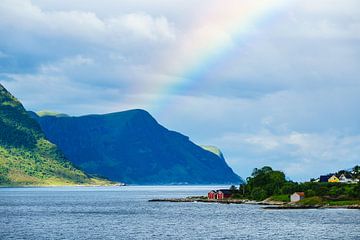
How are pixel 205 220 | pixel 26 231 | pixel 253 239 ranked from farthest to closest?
pixel 205 220
pixel 26 231
pixel 253 239

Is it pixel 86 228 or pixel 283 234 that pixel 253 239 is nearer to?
pixel 283 234

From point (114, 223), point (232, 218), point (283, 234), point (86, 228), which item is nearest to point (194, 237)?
point (283, 234)

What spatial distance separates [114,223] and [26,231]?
3151 cm

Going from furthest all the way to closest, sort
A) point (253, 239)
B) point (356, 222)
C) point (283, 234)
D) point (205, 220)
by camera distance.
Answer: point (205, 220)
point (356, 222)
point (283, 234)
point (253, 239)

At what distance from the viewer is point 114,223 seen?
179500 millimetres

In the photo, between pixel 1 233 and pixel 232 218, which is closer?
pixel 1 233

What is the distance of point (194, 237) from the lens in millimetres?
138500

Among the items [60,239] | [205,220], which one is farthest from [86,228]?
[205,220]

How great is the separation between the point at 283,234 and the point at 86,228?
156 feet

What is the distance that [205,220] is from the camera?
188m


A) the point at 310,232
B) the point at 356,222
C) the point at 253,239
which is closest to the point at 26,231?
the point at 253,239

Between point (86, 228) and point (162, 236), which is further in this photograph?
point (86, 228)

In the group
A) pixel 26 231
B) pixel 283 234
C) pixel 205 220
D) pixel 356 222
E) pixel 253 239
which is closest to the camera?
pixel 253 239

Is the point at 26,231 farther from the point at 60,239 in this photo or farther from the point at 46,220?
the point at 46,220
